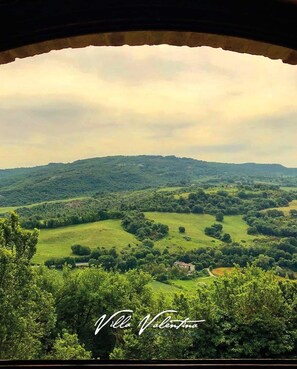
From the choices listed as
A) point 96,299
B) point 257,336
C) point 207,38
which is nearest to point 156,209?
point 96,299

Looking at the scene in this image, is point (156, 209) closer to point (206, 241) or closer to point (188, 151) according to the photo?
point (206, 241)

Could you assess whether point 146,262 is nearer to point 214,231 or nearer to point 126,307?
point 126,307

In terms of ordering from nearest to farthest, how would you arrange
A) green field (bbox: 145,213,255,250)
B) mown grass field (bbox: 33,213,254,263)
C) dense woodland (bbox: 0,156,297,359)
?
dense woodland (bbox: 0,156,297,359), mown grass field (bbox: 33,213,254,263), green field (bbox: 145,213,255,250)

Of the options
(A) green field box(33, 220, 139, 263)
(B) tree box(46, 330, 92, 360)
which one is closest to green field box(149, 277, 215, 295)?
(A) green field box(33, 220, 139, 263)

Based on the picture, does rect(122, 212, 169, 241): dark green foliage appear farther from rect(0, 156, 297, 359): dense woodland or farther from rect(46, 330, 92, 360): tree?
rect(46, 330, 92, 360): tree

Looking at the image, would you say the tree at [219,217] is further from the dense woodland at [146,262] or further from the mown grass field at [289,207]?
the mown grass field at [289,207]
